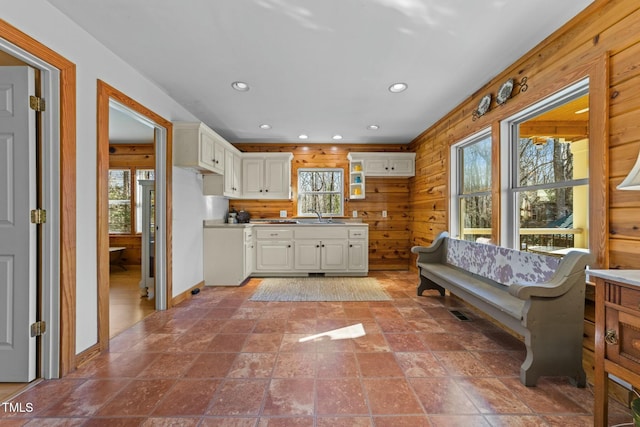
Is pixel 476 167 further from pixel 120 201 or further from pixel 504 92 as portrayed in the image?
pixel 120 201

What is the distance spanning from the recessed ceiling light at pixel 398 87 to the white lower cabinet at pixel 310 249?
2246 millimetres

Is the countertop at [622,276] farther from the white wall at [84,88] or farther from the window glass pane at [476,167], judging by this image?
the white wall at [84,88]

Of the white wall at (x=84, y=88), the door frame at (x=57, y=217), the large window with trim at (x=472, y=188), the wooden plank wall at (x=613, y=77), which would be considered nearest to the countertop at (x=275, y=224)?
the large window with trim at (x=472, y=188)

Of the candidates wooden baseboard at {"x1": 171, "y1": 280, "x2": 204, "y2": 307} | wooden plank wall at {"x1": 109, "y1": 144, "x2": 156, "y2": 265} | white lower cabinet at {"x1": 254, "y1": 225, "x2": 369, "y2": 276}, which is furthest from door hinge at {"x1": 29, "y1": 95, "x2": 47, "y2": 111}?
wooden plank wall at {"x1": 109, "y1": 144, "x2": 156, "y2": 265}

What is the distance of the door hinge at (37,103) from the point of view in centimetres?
170

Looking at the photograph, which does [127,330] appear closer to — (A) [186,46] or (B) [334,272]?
(A) [186,46]

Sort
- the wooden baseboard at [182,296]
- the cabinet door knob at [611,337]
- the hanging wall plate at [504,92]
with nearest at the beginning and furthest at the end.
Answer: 1. the cabinet door knob at [611,337]
2. the hanging wall plate at [504,92]
3. the wooden baseboard at [182,296]

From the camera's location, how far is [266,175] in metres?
4.74

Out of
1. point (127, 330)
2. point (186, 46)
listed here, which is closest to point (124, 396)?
point (127, 330)

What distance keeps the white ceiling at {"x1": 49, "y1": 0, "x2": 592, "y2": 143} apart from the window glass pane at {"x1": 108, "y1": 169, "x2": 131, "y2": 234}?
3.24 meters

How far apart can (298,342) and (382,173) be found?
3.41 metres

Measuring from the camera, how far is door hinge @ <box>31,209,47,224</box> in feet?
5.60

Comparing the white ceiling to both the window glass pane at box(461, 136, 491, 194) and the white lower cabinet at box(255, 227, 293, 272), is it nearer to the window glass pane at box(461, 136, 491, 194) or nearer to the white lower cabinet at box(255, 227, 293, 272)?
the window glass pane at box(461, 136, 491, 194)

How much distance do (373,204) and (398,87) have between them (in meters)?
2.62
